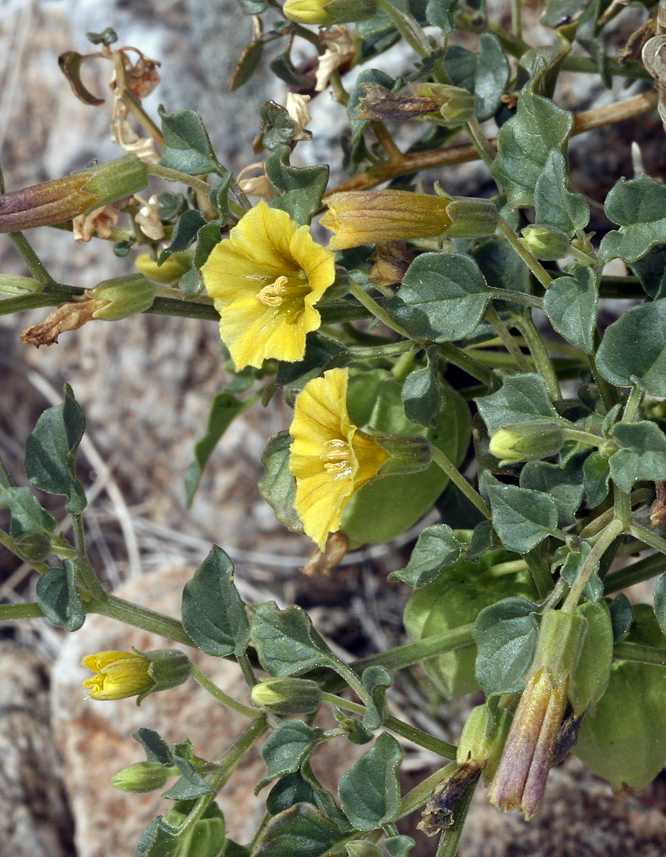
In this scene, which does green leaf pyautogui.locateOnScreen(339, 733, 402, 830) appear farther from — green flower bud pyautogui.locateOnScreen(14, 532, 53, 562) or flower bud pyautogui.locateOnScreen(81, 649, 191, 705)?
green flower bud pyautogui.locateOnScreen(14, 532, 53, 562)

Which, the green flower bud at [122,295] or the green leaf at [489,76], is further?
the green leaf at [489,76]

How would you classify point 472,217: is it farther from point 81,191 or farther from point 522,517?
point 81,191

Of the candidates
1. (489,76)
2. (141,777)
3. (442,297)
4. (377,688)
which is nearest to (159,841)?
(141,777)

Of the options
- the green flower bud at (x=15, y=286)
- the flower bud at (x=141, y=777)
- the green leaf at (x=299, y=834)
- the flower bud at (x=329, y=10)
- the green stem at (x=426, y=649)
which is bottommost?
the green leaf at (x=299, y=834)

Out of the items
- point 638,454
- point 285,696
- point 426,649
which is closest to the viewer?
point 638,454

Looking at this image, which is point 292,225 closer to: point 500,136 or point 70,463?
point 500,136

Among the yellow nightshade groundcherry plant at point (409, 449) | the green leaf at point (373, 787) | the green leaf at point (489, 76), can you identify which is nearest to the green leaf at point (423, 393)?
the yellow nightshade groundcherry plant at point (409, 449)

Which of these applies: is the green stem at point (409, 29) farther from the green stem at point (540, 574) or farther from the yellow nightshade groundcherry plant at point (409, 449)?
the green stem at point (540, 574)

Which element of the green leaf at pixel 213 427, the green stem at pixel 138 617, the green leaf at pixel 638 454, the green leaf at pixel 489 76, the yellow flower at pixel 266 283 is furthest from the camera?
the green leaf at pixel 213 427
